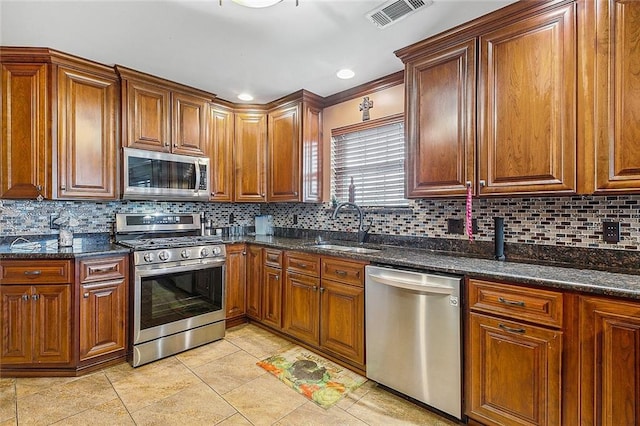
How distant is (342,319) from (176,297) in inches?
58.8

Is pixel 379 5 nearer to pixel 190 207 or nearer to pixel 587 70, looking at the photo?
pixel 587 70

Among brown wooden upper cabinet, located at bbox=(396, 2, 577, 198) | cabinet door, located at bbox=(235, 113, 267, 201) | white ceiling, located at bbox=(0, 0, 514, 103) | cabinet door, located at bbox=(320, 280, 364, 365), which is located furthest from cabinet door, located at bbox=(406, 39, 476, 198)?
cabinet door, located at bbox=(235, 113, 267, 201)

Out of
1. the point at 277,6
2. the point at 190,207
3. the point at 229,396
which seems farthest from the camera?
the point at 190,207

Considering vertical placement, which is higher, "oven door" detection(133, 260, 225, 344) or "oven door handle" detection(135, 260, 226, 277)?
"oven door handle" detection(135, 260, 226, 277)

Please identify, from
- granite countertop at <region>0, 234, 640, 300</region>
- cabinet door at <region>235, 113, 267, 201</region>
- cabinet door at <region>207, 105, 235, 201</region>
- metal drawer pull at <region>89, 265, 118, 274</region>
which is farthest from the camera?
cabinet door at <region>235, 113, 267, 201</region>

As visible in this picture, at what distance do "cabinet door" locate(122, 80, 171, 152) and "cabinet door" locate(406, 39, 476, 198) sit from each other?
89.3 inches

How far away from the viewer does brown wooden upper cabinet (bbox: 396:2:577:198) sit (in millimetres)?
1760

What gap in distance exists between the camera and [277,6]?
189cm

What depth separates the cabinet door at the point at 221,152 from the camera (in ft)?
11.4

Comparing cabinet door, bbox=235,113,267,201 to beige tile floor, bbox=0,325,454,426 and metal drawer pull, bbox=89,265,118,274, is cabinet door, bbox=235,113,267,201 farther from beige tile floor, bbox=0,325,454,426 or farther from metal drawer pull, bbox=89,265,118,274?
beige tile floor, bbox=0,325,454,426

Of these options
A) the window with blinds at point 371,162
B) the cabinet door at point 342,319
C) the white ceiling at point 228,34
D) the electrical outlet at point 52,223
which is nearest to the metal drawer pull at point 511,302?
the cabinet door at point 342,319

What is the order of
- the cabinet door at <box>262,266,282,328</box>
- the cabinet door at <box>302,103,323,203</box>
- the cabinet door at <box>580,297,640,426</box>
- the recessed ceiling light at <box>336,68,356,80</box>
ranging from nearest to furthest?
1. the cabinet door at <box>580,297,640,426</box>
2. the recessed ceiling light at <box>336,68,356,80</box>
3. the cabinet door at <box>262,266,282,328</box>
4. the cabinet door at <box>302,103,323,203</box>

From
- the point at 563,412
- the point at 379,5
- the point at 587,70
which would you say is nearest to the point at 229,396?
the point at 563,412

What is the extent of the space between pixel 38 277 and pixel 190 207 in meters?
1.51
